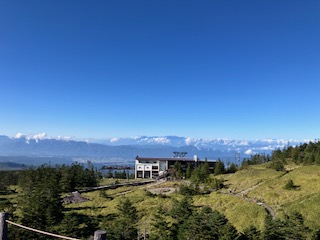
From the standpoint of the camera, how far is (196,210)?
33.6m

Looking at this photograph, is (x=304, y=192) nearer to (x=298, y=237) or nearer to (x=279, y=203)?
(x=279, y=203)

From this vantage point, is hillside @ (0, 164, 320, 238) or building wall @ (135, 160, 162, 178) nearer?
hillside @ (0, 164, 320, 238)

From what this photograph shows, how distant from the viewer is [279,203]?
37.9 metres

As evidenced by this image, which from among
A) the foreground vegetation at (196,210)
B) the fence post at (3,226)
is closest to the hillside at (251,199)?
the foreground vegetation at (196,210)

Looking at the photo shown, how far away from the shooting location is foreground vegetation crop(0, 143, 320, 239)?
26.8 meters

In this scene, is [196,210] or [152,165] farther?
[152,165]

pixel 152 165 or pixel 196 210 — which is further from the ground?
pixel 152 165

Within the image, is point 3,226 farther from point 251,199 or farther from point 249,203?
point 251,199

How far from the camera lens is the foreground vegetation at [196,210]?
2680cm

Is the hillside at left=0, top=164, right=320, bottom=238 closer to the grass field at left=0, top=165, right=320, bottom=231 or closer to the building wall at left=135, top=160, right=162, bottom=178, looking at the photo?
the grass field at left=0, top=165, right=320, bottom=231

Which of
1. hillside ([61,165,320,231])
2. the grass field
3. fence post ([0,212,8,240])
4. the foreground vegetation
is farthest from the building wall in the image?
fence post ([0,212,8,240])

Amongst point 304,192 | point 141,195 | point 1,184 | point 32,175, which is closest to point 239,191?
point 304,192

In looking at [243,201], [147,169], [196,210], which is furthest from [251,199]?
[147,169]

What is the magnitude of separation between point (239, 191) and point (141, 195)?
15.9 meters
